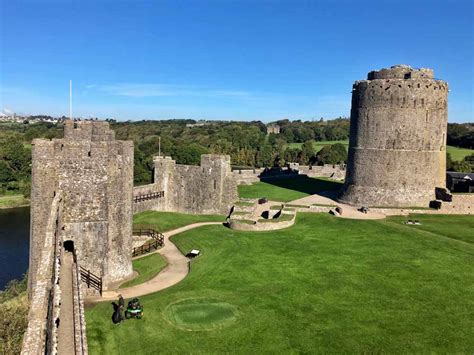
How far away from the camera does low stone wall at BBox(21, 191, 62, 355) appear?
11.0m

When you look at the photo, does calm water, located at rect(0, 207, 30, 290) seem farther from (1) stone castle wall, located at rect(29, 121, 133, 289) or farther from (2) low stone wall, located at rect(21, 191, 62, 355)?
(2) low stone wall, located at rect(21, 191, 62, 355)

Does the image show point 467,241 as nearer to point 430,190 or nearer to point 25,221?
point 430,190

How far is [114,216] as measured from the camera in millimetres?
22359

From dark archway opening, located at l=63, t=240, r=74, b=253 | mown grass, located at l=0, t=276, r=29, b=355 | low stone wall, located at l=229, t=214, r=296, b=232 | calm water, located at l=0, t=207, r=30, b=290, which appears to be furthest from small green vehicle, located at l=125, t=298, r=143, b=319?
calm water, located at l=0, t=207, r=30, b=290

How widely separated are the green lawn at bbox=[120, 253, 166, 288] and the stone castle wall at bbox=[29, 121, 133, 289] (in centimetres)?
110

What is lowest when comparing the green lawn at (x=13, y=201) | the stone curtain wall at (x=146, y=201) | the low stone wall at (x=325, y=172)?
the green lawn at (x=13, y=201)

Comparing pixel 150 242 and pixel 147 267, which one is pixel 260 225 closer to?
pixel 150 242

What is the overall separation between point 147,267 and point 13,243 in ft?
73.7

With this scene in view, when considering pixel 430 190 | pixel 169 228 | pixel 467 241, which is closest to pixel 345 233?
pixel 467 241

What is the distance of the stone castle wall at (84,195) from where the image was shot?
20625 millimetres

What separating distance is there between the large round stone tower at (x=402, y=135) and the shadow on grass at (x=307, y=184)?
892cm

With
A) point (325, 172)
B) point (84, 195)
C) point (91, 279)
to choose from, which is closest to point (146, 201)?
point (84, 195)

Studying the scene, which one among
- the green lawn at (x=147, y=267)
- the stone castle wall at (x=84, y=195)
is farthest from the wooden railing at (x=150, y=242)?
the stone castle wall at (x=84, y=195)

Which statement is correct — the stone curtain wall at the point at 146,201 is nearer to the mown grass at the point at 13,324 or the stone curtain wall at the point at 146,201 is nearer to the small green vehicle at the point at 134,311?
the mown grass at the point at 13,324
